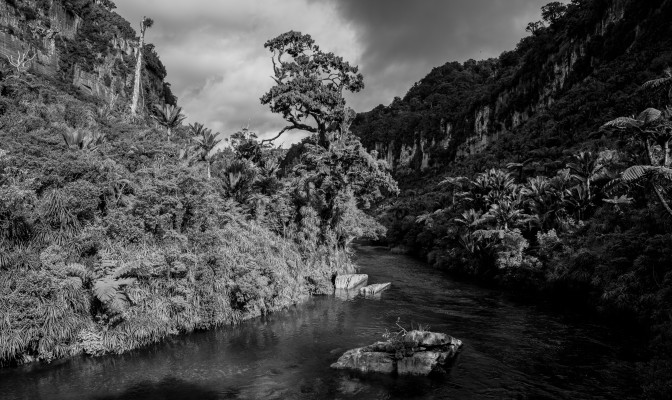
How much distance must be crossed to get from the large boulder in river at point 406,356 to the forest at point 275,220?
18.7 feet

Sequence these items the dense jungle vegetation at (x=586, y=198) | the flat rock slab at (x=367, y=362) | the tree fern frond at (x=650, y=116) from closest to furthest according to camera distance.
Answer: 1. the flat rock slab at (x=367, y=362)
2. the tree fern frond at (x=650, y=116)
3. the dense jungle vegetation at (x=586, y=198)

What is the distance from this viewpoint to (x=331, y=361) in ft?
49.3

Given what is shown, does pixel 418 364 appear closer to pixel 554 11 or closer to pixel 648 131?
pixel 648 131

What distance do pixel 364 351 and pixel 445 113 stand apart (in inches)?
4898

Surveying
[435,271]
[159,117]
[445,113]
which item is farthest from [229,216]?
[445,113]

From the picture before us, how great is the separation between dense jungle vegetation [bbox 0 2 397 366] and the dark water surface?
118 centimetres

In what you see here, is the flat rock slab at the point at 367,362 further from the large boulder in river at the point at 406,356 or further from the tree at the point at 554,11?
the tree at the point at 554,11

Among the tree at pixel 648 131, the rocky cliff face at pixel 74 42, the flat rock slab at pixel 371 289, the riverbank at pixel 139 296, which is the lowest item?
the flat rock slab at pixel 371 289

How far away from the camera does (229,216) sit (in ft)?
72.0

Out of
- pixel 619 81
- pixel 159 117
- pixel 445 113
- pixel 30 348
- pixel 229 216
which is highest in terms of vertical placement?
pixel 445 113

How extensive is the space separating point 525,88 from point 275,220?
84.4 metres

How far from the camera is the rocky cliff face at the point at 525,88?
68.3 m

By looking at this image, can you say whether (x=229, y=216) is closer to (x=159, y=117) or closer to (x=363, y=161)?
(x=363, y=161)

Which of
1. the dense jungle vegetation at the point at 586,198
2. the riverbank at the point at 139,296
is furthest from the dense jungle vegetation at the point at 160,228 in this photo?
the dense jungle vegetation at the point at 586,198
